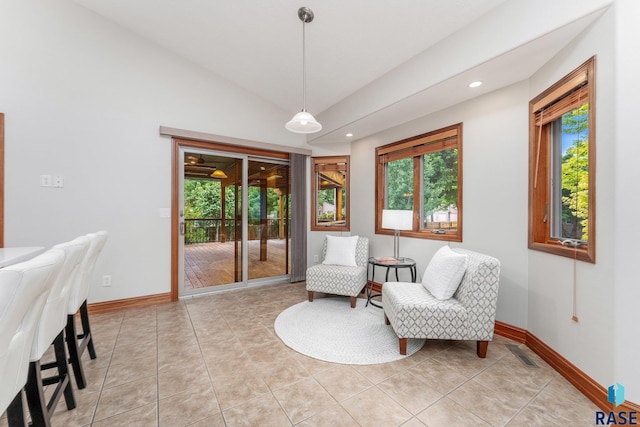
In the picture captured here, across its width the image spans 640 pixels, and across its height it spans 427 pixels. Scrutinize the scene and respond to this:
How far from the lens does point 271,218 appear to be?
4.54m

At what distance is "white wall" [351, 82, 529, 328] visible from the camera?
2.47 metres

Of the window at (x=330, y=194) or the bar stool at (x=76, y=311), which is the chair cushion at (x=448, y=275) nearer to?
the window at (x=330, y=194)

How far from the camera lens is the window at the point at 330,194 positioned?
4.59 metres

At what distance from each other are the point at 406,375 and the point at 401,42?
295 cm

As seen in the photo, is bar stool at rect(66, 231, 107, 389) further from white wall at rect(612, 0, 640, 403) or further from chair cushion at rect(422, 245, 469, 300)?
white wall at rect(612, 0, 640, 403)

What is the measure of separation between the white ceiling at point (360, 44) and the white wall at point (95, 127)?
1.28 feet

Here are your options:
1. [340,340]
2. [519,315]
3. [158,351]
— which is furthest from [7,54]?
[519,315]

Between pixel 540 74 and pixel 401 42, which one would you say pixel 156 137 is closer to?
pixel 401 42

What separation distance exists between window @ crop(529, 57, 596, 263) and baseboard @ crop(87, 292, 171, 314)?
4.21 metres

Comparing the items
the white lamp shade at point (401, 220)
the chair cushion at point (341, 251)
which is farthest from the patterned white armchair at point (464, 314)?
the chair cushion at point (341, 251)

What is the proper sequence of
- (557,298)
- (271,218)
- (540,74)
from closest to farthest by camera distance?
(557,298)
(540,74)
(271,218)

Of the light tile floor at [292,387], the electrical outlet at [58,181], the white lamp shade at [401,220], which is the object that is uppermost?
the electrical outlet at [58,181]

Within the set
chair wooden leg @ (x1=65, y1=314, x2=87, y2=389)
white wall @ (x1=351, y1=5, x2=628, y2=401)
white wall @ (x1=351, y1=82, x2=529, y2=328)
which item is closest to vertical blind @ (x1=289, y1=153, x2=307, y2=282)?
white wall @ (x1=351, y1=5, x2=628, y2=401)

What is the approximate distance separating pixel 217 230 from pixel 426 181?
3.14 metres
